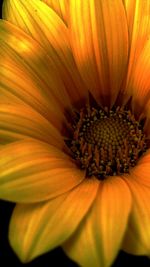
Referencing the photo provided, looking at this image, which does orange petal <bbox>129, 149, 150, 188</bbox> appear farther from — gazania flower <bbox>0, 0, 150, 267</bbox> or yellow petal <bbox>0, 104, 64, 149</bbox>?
yellow petal <bbox>0, 104, 64, 149</bbox>

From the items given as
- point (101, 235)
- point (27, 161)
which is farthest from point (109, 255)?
point (27, 161)

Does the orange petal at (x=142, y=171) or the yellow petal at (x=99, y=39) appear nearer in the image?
the orange petal at (x=142, y=171)

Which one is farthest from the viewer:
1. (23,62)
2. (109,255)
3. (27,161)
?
(23,62)

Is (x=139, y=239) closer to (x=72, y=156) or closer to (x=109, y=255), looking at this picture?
(x=109, y=255)

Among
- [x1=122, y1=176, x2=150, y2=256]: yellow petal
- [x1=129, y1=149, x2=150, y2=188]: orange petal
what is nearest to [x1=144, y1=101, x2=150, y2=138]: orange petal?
[x1=129, y1=149, x2=150, y2=188]: orange petal

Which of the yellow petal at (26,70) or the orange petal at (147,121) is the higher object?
the yellow petal at (26,70)

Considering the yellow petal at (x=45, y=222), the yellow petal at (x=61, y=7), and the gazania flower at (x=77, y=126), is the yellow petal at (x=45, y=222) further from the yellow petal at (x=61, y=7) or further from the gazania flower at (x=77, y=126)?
the yellow petal at (x=61, y=7)

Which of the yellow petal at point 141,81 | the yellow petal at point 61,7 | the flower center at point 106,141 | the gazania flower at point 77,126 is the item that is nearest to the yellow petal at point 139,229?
the gazania flower at point 77,126
